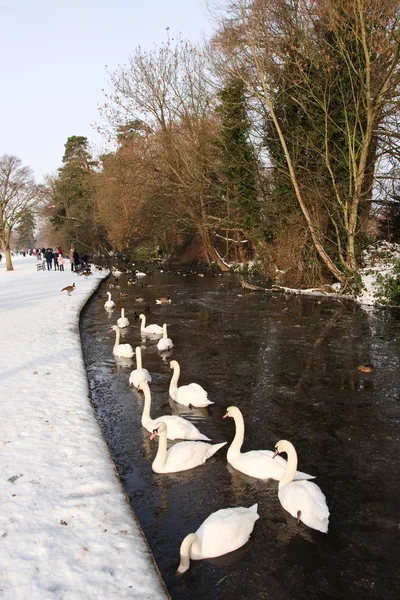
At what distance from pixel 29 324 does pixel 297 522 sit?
465 inches

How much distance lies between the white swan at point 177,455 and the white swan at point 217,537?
4.53 feet

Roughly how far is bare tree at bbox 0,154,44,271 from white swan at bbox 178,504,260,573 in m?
39.7

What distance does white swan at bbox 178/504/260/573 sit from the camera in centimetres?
427

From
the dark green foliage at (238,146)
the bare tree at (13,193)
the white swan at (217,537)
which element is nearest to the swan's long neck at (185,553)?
the white swan at (217,537)

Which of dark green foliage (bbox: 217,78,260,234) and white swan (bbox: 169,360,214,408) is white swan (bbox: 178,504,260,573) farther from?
dark green foliage (bbox: 217,78,260,234)

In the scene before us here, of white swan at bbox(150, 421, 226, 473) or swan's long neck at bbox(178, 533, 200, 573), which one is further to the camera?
white swan at bbox(150, 421, 226, 473)

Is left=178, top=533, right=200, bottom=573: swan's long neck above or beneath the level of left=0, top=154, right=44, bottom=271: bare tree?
beneath

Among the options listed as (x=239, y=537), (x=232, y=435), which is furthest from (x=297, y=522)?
(x=232, y=435)

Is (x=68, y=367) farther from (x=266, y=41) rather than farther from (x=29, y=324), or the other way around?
(x=266, y=41)

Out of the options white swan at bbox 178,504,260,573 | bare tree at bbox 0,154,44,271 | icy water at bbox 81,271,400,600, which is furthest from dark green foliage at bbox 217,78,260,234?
white swan at bbox 178,504,260,573

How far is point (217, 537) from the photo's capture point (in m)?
4.43

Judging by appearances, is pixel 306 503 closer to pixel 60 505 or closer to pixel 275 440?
pixel 275 440

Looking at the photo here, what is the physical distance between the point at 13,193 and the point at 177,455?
38896 millimetres

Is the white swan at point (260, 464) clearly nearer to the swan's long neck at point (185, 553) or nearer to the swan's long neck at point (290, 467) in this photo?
the swan's long neck at point (290, 467)
